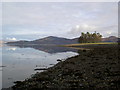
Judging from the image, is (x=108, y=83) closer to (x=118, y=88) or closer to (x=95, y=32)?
(x=118, y=88)

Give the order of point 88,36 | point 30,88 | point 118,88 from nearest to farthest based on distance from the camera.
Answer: point 118,88 → point 30,88 → point 88,36

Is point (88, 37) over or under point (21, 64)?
over

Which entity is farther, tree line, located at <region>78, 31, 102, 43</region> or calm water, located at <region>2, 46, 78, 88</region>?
tree line, located at <region>78, 31, 102, 43</region>

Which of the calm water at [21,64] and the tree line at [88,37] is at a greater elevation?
the tree line at [88,37]

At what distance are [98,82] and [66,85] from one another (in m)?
3.64

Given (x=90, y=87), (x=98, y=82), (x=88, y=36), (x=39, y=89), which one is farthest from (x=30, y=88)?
(x=88, y=36)

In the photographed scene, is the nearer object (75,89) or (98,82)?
(75,89)

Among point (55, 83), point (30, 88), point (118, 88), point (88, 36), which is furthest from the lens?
point (88, 36)

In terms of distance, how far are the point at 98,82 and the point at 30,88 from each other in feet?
24.4

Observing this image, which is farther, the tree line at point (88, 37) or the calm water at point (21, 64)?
the tree line at point (88, 37)

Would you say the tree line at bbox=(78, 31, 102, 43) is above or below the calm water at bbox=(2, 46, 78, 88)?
above

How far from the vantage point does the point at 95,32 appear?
199250 mm

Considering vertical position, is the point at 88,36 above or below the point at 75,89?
above

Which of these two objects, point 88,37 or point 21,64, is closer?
point 21,64
